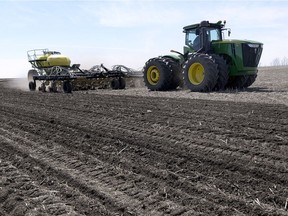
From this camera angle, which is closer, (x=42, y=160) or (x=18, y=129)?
(x=42, y=160)

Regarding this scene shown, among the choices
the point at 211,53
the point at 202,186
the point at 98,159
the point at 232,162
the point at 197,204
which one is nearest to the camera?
the point at 197,204

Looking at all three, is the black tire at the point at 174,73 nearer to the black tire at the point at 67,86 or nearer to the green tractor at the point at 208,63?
the green tractor at the point at 208,63

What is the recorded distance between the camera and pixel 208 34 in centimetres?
1374

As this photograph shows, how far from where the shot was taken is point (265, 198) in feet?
11.0

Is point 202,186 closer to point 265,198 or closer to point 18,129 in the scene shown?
point 265,198

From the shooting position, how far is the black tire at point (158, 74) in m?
14.5

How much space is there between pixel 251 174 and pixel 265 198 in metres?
0.65

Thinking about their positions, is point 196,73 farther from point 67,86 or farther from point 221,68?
point 67,86

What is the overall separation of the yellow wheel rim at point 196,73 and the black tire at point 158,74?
1.30 meters

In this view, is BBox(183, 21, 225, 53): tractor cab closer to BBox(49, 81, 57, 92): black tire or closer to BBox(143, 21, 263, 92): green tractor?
BBox(143, 21, 263, 92): green tractor

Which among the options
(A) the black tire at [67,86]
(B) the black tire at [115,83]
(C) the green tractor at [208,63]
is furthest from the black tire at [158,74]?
(A) the black tire at [67,86]

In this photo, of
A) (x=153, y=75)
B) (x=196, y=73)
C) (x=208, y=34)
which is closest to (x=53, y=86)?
(x=153, y=75)

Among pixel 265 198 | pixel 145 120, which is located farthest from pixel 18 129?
pixel 265 198

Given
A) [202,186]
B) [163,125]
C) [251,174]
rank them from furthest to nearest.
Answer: [163,125] < [251,174] < [202,186]
